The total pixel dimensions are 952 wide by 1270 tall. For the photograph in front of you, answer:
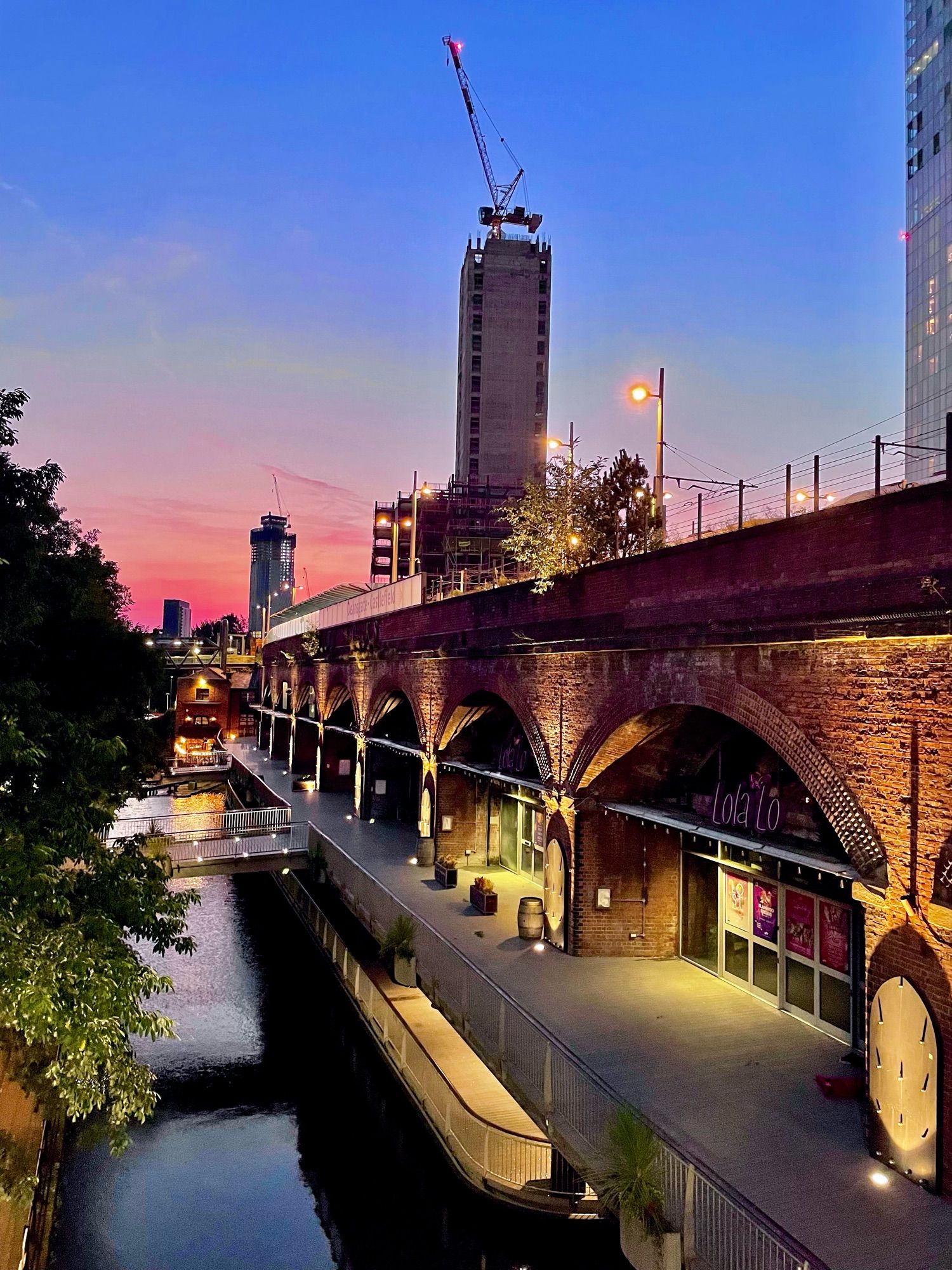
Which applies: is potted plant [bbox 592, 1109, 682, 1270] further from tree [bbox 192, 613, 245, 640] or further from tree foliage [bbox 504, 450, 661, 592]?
tree [bbox 192, 613, 245, 640]

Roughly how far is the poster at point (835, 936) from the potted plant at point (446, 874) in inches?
384

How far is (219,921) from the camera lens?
26531mm

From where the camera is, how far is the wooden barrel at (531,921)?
653 inches

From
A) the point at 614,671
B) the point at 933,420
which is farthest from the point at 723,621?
the point at 933,420

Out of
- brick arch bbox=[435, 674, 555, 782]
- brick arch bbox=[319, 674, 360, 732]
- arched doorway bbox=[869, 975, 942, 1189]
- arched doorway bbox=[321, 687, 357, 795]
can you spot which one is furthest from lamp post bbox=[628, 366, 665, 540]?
arched doorway bbox=[321, 687, 357, 795]

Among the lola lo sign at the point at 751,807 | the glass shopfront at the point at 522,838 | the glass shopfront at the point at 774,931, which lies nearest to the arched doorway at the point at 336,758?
the glass shopfront at the point at 522,838

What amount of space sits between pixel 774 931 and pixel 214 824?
1978 centimetres

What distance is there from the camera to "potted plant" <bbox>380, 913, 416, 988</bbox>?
611 inches

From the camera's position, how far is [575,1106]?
962cm

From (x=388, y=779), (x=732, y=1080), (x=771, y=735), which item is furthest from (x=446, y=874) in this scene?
(x=771, y=735)

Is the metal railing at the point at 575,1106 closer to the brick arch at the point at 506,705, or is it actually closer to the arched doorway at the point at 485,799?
the brick arch at the point at 506,705

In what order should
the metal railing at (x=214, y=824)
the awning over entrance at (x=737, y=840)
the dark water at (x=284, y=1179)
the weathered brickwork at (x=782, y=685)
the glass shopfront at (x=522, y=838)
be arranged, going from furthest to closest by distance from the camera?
the metal railing at (x=214, y=824) < the glass shopfront at (x=522, y=838) < the dark water at (x=284, y=1179) < the awning over entrance at (x=737, y=840) < the weathered brickwork at (x=782, y=685)

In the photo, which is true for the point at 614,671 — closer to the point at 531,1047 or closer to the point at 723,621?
the point at 723,621

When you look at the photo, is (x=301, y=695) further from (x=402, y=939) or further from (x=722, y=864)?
(x=722, y=864)
